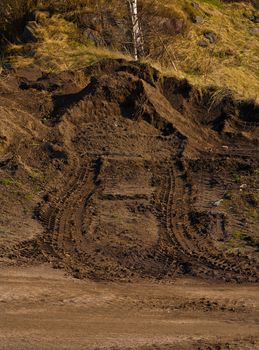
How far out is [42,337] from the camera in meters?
7.85

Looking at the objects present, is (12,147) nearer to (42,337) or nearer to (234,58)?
(42,337)

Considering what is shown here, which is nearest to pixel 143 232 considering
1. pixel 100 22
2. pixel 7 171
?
pixel 7 171

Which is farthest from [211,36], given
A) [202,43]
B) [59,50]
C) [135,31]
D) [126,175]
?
[126,175]

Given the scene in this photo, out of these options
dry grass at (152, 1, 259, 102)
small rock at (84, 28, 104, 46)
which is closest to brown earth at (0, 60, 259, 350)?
dry grass at (152, 1, 259, 102)

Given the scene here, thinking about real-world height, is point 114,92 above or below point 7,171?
above

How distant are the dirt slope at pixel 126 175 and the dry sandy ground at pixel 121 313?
0.56m

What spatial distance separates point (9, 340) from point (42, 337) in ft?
1.15

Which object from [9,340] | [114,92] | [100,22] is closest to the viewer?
[9,340]

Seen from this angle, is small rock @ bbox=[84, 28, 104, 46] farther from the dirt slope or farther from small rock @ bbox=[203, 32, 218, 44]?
small rock @ bbox=[203, 32, 218, 44]

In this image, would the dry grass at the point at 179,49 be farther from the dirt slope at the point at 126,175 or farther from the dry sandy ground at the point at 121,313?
the dry sandy ground at the point at 121,313

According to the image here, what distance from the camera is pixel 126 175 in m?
14.0

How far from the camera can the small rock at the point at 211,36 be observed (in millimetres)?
23939

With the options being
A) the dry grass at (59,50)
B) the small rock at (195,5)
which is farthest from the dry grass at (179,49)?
the small rock at (195,5)

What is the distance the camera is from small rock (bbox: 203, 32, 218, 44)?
2394 centimetres
